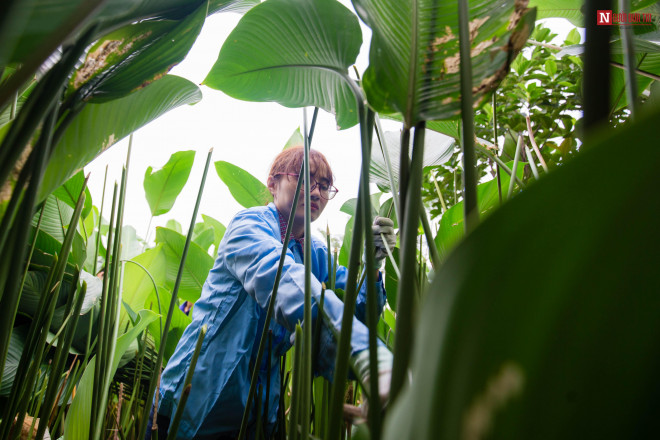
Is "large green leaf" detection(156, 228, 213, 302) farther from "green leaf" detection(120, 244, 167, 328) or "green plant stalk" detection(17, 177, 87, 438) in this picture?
"green plant stalk" detection(17, 177, 87, 438)

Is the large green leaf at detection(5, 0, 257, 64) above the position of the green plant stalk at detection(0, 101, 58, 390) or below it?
above

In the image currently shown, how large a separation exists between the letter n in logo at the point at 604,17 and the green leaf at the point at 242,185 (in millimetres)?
1206

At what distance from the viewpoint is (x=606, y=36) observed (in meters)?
0.10

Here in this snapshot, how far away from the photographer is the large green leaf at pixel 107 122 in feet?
1.19

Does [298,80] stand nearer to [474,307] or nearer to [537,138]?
[474,307]

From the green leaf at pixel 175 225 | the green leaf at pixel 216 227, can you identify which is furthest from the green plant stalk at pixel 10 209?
the green leaf at pixel 175 225

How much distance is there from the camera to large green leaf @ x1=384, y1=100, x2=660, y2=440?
2.7 inches

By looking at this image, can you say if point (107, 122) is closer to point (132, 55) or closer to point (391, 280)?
point (132, 55)

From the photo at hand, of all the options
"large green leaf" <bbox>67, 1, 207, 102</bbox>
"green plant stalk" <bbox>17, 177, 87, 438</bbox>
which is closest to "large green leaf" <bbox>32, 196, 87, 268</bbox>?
"green plant stalk" <bbox>17, 177, 87, 438</bbox>

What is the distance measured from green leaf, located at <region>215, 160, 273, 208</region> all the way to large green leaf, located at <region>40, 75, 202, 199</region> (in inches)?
31.4

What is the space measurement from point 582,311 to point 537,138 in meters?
1.07

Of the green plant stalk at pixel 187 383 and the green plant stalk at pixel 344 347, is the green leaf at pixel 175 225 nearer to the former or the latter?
the green plant stalk at pixel 187 383

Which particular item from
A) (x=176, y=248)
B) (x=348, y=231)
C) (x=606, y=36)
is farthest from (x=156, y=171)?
(x=606, y=36)

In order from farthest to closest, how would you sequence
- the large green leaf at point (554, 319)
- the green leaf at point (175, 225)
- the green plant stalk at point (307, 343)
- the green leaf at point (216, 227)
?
the green leaf at point (175, 225)
the green leaf at point (216, 227)
the green plant stalk at point (307, 343)
the large green leaf at point (554, 319)
